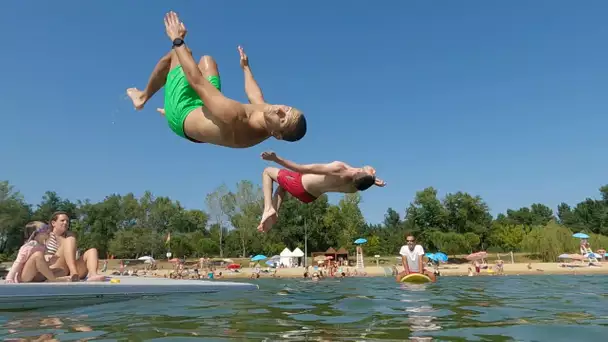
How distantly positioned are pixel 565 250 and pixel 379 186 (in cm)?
4465

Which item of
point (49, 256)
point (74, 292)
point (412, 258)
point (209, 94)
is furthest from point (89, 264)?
point (412, 258)

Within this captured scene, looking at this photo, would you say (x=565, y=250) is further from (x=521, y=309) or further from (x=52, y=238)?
(x=52, y=238)

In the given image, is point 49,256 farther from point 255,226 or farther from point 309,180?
point 255,226

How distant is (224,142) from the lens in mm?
4078

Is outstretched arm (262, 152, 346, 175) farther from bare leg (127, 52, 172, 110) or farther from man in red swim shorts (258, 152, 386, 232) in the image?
bare leg (127, 52, 172, 110)

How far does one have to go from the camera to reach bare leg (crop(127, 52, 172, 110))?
471 centimetres

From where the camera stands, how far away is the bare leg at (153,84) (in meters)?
4.71

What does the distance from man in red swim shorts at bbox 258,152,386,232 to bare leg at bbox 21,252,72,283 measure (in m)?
4.49

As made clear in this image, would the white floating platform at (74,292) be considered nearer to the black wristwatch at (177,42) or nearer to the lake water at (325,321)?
the lake water at (325,321)

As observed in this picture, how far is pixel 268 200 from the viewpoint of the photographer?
5.01 meters

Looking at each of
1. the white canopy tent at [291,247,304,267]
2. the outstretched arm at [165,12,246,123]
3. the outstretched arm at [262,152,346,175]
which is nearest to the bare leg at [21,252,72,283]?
the outstretched arm at [165,12,246,123]

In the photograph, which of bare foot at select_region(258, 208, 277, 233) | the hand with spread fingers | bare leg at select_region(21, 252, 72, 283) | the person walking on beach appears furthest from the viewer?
the person walking on beach

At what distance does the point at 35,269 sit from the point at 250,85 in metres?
5.14

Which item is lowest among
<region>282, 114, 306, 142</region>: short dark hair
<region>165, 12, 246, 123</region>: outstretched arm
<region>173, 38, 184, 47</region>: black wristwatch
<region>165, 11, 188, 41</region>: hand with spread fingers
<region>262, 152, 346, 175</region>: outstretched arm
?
<region>262, 152, 346, 175</region>: outstretched arm
